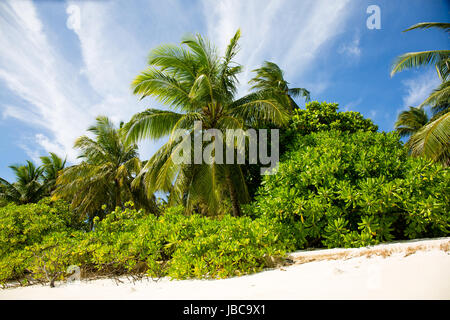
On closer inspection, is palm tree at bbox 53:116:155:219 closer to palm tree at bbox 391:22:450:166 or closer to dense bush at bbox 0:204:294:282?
dense bush at bbox 0:204:294:282

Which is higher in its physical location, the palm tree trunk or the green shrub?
the green shrub

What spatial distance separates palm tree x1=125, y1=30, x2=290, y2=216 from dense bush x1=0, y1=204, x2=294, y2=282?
8.04ft

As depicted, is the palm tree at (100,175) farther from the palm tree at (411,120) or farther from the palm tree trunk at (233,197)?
the palm tree at (411,120)

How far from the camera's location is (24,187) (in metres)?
16.8

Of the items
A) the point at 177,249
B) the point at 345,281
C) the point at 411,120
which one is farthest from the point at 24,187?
the point at 411,120

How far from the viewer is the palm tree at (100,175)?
38.5ft

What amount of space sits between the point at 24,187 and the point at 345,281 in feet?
73.1

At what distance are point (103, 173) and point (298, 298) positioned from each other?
1325 centimetres

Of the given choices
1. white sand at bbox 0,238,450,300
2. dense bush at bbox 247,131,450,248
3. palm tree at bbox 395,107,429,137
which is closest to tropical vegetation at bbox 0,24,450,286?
dense bush at bbox 247,131,450,248

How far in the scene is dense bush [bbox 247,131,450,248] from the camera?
281 cm

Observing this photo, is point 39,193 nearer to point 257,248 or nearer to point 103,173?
point 103,173

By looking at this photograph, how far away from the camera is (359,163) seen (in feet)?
11.5
